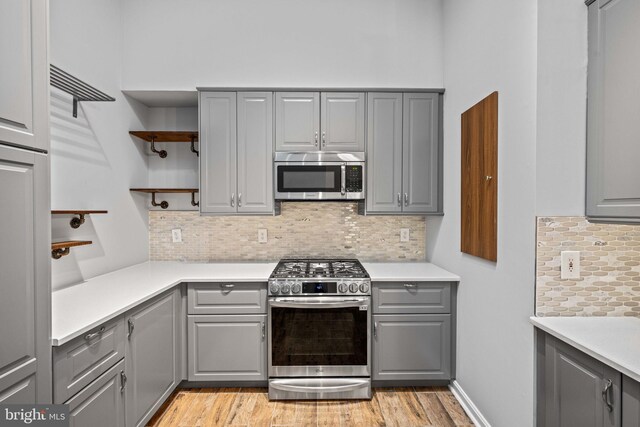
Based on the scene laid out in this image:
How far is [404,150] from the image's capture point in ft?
9.29

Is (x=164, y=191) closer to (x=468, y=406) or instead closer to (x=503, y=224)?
(x=503, y=224)

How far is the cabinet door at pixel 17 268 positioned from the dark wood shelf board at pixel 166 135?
67.0 inches

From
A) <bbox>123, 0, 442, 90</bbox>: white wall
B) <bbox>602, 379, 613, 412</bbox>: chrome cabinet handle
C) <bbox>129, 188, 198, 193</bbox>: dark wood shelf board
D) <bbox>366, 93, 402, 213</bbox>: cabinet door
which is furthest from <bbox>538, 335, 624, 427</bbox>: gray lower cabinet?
<bbox>129, 188, 198, 193</bbox>: dark wood shelf board

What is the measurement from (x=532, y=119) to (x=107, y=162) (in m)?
2.75

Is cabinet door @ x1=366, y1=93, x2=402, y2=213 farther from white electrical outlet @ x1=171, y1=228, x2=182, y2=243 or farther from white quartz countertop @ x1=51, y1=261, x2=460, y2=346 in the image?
white electrical outlet @ x1=171, y1=228, x2=182, y2=243

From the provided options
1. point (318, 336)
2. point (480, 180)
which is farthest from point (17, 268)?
point (480, 180)

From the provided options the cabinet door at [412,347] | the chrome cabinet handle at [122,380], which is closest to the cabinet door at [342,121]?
the cabinet door at [412,347]

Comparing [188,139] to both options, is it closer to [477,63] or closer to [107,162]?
[107,162]

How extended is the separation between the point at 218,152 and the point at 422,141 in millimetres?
1643

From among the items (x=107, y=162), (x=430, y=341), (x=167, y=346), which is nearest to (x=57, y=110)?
(x=107, y=162)

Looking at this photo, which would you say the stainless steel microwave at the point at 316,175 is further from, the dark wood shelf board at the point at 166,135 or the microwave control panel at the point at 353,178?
the dark wood shelf board at the point at 166,135

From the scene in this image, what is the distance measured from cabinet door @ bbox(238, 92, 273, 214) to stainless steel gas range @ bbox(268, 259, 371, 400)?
26.4 inches

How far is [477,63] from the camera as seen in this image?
2191mm

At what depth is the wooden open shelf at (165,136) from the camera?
2.85 m
